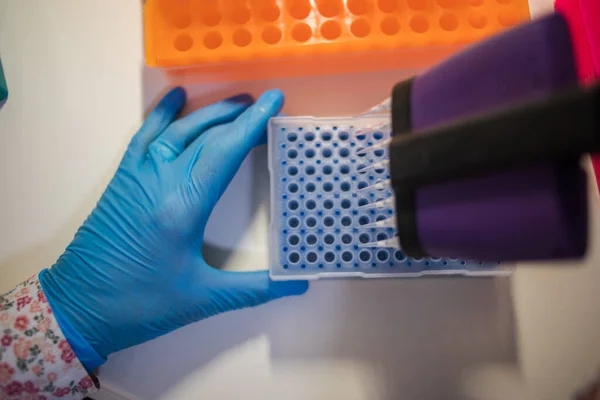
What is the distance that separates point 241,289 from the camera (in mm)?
624

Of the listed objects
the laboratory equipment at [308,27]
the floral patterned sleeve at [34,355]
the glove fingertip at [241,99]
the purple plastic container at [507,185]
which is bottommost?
the floral patterned sleeve at [34,355]

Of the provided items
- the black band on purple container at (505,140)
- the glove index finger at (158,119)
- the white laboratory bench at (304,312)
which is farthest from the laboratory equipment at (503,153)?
the glove index finger at (158,119)

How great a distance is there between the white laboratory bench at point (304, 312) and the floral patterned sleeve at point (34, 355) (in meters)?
0.07

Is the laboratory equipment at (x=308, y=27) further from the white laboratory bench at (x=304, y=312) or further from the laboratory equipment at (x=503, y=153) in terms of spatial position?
the laboratory equipment at (x=503, y=153)

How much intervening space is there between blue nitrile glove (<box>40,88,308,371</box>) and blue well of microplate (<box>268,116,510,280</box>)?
5 centimetres

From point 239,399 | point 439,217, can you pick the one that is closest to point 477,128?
point 439,217

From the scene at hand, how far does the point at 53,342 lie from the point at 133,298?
12 centimetres

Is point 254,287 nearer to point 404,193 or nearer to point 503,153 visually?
point 404,193

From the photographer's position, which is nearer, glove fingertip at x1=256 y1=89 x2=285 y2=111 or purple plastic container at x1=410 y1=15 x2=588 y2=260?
purple plastic container at x1=410 y1=15 x2=588 y2=260

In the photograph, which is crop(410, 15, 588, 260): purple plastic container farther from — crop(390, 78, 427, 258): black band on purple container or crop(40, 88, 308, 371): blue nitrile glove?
crop(40, 88, 308, 371): blue nitrile glove

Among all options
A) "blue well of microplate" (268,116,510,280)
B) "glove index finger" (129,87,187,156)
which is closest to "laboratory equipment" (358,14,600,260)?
"blue well of microplate" (268,116,510,280)

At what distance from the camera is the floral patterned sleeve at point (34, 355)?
0.60 metres

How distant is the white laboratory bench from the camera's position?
0.64 m

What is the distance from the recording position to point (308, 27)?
650 mm
